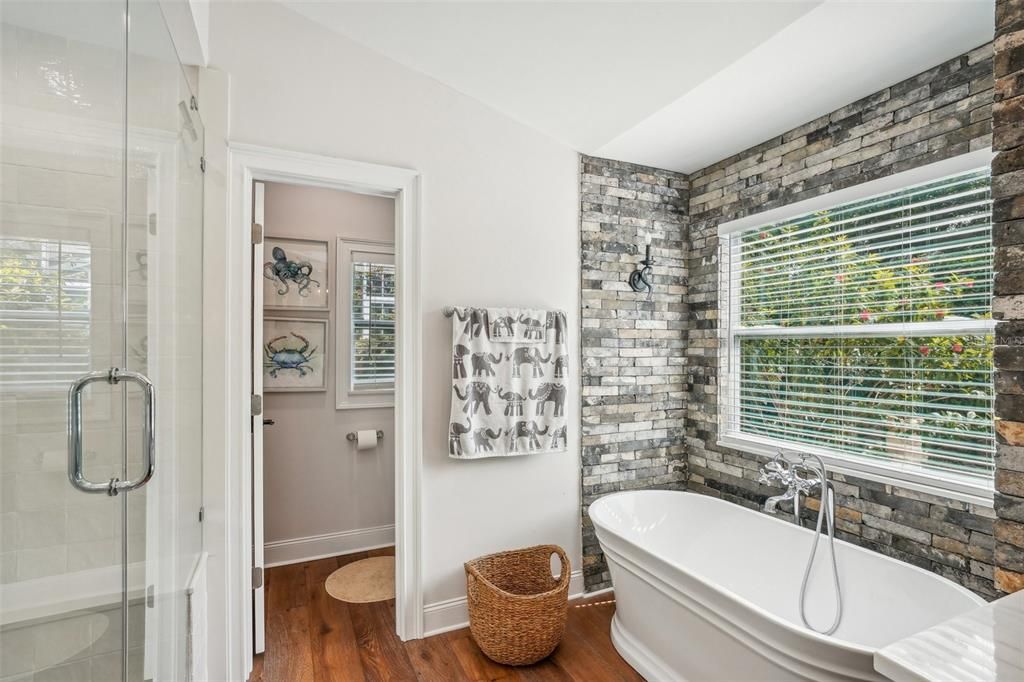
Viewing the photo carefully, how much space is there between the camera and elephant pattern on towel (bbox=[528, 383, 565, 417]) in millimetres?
2650

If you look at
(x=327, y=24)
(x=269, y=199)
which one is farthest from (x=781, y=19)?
(x=269, y=199)

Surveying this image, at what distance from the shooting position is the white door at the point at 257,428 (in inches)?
87.6

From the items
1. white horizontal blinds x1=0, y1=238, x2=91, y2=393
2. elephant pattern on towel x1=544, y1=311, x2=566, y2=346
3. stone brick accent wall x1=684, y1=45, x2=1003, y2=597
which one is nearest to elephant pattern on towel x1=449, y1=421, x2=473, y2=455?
elephant pattern on towel x1=544, y1=311, x2=566, y2=346

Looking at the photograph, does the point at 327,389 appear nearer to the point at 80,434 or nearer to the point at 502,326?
the point at 502,326

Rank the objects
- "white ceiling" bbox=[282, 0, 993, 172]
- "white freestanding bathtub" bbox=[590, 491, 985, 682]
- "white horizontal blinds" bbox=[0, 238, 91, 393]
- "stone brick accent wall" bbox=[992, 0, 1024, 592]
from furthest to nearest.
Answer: "white ceiling" bbox=[282, 0, 993, 172], "white freestanding bathtub" bbox=[590, 491, 985, 682], "stone brick accent wall" bbox=[992, 0, 1024, 592], "white horizontal blinds" bbox=[0, 238, 91, 393]

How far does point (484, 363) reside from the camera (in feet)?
8.19

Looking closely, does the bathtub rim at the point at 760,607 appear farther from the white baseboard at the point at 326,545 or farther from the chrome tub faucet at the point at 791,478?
the white baseboard at the point at 326,545

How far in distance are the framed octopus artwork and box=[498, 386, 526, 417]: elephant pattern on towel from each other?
1.45 meters

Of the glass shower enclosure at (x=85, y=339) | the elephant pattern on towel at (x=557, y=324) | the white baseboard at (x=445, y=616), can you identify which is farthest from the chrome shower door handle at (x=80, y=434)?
the elephant pattern on towel at (x=557, y=324)

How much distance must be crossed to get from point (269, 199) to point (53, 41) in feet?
8.14

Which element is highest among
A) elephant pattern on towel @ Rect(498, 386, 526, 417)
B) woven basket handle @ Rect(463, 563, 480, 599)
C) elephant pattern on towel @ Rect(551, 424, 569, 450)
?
elephant pattern on towel @ Rect(498, 386, 526, 417)

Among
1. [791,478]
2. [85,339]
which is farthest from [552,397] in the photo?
[85,339]

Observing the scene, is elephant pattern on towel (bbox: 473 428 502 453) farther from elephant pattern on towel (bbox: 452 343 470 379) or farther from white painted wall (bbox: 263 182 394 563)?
white painted wall (bbox: 263 182 394 563)

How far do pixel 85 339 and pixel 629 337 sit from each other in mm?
2479
